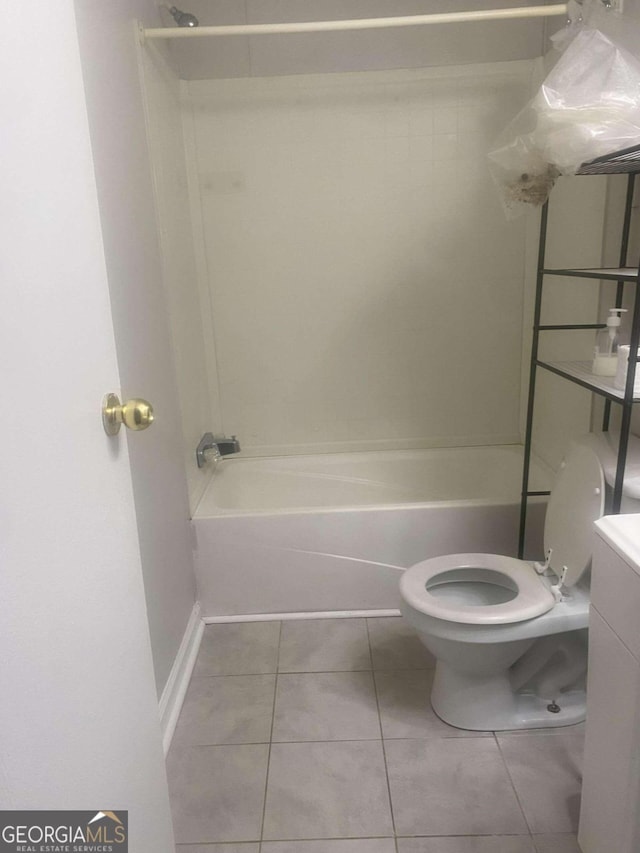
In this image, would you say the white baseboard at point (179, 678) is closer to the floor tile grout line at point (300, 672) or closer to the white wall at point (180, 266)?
the floor tile grout line at point (300, 672)

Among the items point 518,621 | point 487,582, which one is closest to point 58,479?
point 518,621

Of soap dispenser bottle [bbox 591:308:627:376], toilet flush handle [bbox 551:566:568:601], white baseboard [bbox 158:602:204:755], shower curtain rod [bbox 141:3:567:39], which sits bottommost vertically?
white baseboard [bbox 158:602:204:755]

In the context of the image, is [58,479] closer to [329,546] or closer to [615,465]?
[615,465]

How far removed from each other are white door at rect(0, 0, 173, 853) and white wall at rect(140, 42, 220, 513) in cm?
124

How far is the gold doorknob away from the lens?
0.88 meters

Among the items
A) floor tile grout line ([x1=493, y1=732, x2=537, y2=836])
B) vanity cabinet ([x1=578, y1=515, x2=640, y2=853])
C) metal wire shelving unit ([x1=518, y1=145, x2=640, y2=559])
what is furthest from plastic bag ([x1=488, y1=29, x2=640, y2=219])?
floor tile grout line ([x1=493, y1=732, x2=537, y2=836])

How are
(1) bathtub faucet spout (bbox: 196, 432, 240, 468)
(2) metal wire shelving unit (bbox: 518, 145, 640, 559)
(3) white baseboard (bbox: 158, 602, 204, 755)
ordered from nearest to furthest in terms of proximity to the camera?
(2) metal wire shelving unit (bbox: 518, 145, 640, 559) → (3) white baseboard (bbox: 158, 602, 204, 755) → (1) bathtub faucet spout (bbox: 196, 432, 240, 468)

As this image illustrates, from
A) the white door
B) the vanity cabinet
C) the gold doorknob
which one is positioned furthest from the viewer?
the vanity cabinet

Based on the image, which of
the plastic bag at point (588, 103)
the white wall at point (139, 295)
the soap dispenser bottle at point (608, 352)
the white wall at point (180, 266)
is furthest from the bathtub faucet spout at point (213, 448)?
the plastic bag at point (588, 103)

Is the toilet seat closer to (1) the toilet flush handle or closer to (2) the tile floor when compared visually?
(1) the toilet flush handle

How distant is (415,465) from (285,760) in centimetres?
140

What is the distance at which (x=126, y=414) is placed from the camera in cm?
89

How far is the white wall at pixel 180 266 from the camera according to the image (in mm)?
2045

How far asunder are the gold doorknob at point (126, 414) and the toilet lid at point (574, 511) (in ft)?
3.71
